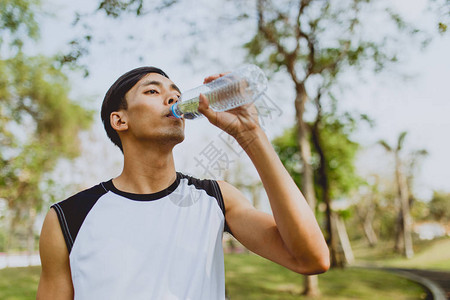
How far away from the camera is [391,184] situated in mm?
39844

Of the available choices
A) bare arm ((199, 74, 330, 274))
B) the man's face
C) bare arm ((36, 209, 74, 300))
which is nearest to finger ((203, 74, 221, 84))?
bare arm ((199, 74, 330, 274))

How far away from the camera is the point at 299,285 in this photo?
12969 millimetres

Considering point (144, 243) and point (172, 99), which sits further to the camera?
point (172, 99)

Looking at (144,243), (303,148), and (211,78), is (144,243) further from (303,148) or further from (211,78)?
(303,148)

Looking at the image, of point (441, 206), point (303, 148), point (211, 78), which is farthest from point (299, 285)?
point (441, 206)

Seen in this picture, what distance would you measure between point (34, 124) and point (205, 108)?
57.8 ft

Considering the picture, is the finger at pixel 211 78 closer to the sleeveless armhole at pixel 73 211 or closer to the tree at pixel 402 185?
the sleeveless armhole at pixel 73 211

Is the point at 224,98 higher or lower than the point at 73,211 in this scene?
higher

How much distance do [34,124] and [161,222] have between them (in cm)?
1725

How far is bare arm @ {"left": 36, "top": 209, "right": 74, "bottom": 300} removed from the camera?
1580 millimetres

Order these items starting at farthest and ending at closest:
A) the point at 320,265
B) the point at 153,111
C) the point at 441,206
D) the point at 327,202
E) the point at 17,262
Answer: the point at 441,206 → the point at 17,262 → the point at 327,202 → the point at 153,111 → the point at 320,265

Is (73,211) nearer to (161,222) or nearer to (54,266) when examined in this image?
(54,266)

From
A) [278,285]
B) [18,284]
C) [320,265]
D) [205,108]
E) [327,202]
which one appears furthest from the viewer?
A: [327,202]

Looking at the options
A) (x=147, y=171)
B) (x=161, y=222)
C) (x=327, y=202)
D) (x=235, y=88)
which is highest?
(x=327, y=202)
